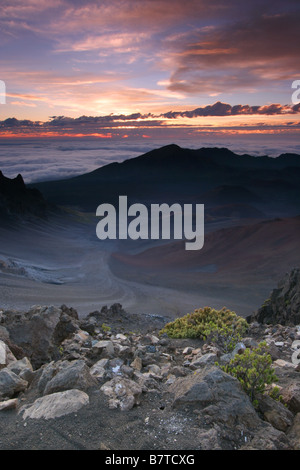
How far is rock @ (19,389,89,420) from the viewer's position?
392cm


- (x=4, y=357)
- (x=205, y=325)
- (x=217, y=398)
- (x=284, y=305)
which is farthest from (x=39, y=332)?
(x=284, y=305)

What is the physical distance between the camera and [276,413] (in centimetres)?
384

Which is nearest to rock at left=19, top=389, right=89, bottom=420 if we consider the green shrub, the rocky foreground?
the rocky foreground

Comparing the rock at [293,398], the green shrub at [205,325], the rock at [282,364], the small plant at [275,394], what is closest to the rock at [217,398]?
the small plant at [275,394]

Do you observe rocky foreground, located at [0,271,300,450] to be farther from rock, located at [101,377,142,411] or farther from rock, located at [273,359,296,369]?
rock, located at [273,359,296,369]

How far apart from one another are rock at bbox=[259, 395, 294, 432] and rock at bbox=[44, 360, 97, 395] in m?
2.03

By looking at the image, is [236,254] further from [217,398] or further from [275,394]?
Answer: [217,398]

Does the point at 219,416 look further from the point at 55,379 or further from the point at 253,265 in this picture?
the point at 253,265

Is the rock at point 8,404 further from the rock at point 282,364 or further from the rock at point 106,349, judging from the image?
the rock at point 282,364

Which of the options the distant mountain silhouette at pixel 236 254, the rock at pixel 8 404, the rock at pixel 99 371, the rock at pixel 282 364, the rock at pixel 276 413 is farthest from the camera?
the distant mountain silhouette at pixel 236 254

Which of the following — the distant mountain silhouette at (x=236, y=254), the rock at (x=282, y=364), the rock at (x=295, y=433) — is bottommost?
the distant mountain silhouette at (x=236, y=254)

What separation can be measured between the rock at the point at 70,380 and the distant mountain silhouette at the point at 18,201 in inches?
6088

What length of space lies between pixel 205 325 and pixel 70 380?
19.4 feet

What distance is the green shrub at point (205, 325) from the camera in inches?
364
